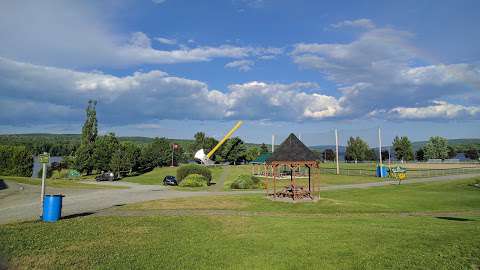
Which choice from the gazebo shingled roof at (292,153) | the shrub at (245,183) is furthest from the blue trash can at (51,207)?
the shrub at (245,183)

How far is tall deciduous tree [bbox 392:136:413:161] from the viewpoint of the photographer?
12575 centimetres

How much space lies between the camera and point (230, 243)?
1179cm

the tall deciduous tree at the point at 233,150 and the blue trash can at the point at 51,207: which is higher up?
the tall deciduous tree at the point at 233,150

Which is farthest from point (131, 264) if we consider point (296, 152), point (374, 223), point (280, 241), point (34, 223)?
point (296, 152)

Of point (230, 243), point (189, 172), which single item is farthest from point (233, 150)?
point (230, 243)

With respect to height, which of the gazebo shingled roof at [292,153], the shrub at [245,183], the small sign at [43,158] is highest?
the gazebo shingled roof at [292,153]

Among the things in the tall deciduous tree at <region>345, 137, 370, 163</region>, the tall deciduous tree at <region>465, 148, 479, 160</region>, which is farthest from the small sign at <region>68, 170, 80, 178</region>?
the tall deciduous tree at <region>465, 148, 479, 160</region>

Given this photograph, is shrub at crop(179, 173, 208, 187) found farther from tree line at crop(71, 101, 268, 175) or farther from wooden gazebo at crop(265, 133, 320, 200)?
tree line at crop(71, 101, 268, 175)

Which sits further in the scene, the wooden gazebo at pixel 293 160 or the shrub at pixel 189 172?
the shrub at pixel 189 172

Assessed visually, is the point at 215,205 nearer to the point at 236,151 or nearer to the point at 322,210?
the point at 322,210

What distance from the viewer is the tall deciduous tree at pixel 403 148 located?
413ft

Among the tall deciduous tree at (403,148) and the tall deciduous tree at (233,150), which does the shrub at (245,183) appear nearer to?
the tall deciduous tree at (233,150)

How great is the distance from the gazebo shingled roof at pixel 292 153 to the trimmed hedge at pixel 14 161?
176ft

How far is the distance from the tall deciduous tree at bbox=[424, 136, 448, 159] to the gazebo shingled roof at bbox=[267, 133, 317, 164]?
408ft
